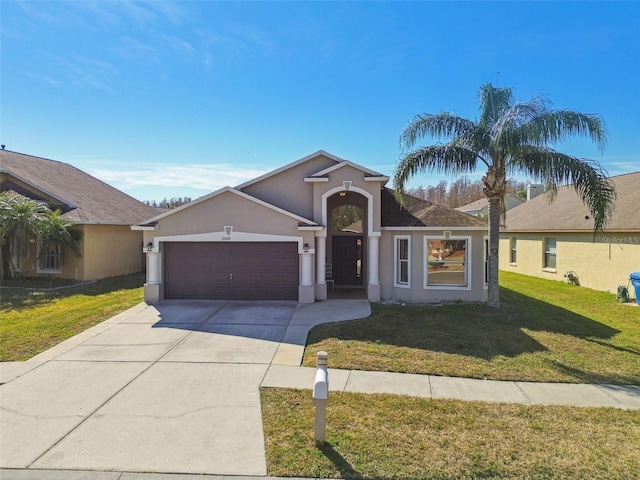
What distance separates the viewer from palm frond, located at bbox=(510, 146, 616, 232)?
985 centimetres

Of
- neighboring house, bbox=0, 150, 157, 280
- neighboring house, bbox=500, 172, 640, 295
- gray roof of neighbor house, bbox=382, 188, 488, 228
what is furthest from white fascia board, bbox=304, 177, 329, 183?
neighboring house, bbox=0, 150, 157, 280

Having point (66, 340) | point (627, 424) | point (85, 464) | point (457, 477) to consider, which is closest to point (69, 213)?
point (66, 340)

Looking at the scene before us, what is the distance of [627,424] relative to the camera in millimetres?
5262

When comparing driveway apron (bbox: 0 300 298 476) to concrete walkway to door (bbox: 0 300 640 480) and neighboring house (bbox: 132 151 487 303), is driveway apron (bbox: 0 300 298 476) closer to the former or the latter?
concrete walkway to door (bbox: 0 300 640 480)

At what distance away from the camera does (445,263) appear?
1343 centimetres

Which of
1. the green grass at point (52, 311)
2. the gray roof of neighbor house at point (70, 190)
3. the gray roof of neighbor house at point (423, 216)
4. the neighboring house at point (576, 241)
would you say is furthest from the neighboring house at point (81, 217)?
the neighboring house at point (576, 241)

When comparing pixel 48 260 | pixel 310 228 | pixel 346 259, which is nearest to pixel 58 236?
pixel 48 260

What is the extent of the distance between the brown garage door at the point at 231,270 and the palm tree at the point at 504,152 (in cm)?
470

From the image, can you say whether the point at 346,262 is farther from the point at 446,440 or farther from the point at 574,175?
the point at 446,440

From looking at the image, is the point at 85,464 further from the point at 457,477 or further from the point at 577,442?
the point at 577,442

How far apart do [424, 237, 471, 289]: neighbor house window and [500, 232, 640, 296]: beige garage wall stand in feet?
24.4

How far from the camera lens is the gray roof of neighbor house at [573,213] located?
15688 mm

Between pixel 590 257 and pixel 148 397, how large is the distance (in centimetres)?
1892

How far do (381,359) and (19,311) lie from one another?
11.7 metres
